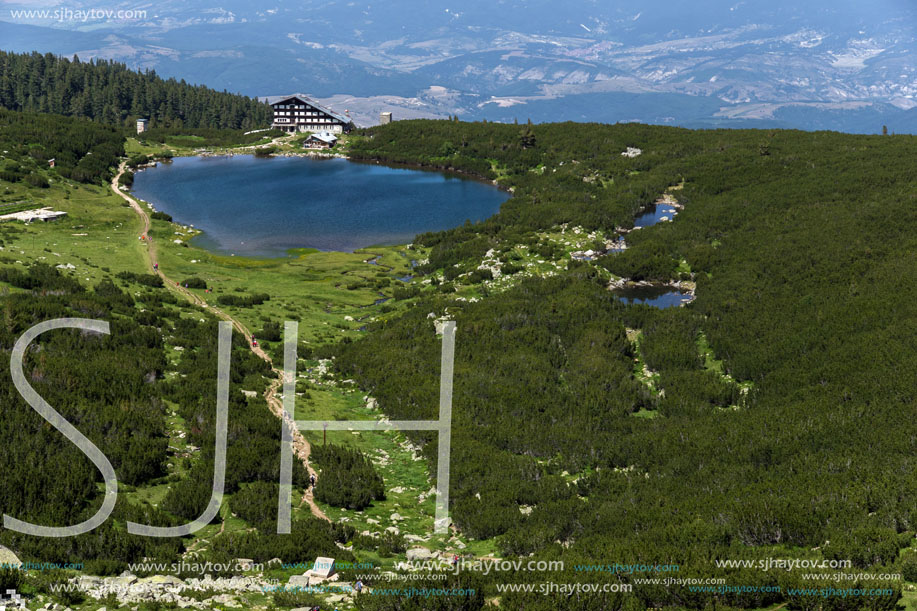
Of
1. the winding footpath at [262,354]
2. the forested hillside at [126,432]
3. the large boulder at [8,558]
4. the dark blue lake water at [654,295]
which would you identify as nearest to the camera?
the large boulder at [8,558]

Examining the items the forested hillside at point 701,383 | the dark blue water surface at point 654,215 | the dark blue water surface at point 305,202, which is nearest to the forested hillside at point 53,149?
the dark blue water surface at point 305,202

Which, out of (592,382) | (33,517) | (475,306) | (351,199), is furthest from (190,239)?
(33,517)

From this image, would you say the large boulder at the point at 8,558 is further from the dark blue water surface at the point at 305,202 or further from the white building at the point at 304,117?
the white building at the point at 304,117

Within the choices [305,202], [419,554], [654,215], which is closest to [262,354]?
[419,554]

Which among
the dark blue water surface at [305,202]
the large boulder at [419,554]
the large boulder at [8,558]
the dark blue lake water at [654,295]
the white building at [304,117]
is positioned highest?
the white building at [304,117]

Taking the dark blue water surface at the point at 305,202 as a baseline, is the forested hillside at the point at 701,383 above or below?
below

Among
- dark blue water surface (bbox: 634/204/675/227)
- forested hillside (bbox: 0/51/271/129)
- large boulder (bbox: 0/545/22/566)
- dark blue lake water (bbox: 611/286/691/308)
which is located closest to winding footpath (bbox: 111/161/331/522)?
large boulder (bbox: 0/545/22/566)

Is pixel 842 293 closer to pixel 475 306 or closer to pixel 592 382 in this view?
pixel 592 382
